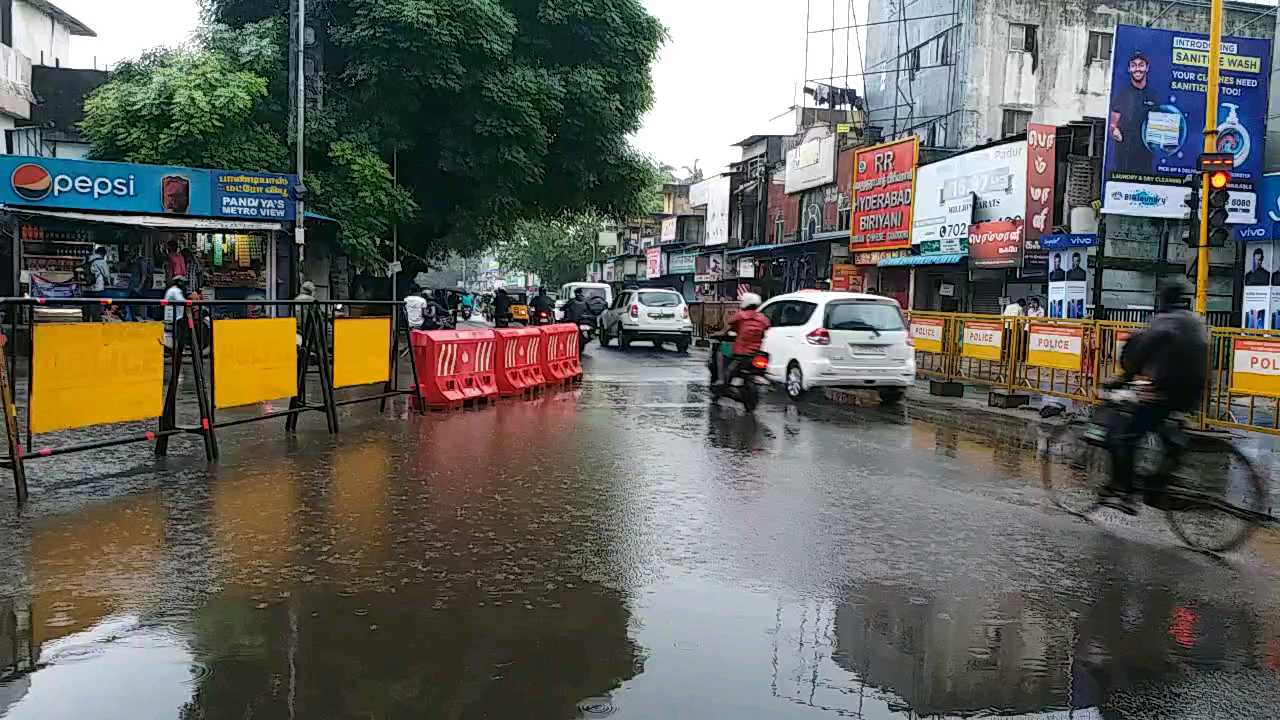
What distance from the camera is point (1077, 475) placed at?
9609 mm

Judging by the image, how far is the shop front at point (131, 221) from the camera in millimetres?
22531

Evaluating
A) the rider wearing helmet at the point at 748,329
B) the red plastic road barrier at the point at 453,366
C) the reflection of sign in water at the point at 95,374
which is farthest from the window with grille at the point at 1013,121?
the reflection of sign in water at the point at 95,374

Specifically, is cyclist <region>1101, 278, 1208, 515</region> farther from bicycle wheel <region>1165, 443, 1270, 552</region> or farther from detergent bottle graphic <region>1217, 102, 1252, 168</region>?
detergent bottle graphic <region>1217, 102, 1252, 168</region>

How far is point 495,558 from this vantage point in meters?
6.23

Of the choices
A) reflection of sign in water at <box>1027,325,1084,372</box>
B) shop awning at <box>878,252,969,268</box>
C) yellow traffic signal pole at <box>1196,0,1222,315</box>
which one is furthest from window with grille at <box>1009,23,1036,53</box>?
reflection of sign in water at <box>1027,325,1084,372</box>

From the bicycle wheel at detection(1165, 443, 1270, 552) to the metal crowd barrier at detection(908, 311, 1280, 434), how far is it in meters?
3.67

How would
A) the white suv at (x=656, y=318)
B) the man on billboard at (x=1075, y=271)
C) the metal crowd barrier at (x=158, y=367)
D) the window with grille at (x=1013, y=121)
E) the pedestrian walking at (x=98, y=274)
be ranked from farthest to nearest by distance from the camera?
1. the window with grille at (x=1013, y=121)
2. the white suv at (x=656, y=318)
3. the man on billboard at (x=1075, y=271)
4. the pedestrian walking at (x=98, y=274)
5. the metal crowd barrier at (x=158, y=367)

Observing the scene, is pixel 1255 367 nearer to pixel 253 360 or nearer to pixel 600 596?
pixel 600 596

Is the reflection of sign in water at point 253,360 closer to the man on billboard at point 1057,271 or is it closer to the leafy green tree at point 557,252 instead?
the man on billboard at point 1057,271

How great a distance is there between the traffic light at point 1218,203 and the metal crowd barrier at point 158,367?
10.9m

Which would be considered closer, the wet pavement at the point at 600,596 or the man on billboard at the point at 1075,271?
the wet pavement at the point at 600,596

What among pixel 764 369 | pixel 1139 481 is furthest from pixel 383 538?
pixel 764 369

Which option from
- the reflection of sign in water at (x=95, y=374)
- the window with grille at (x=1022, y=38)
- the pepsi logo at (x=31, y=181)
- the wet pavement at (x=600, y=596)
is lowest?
the wet pavement at (x=600, y=596)

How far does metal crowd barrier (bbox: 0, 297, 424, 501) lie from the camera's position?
7918mm
